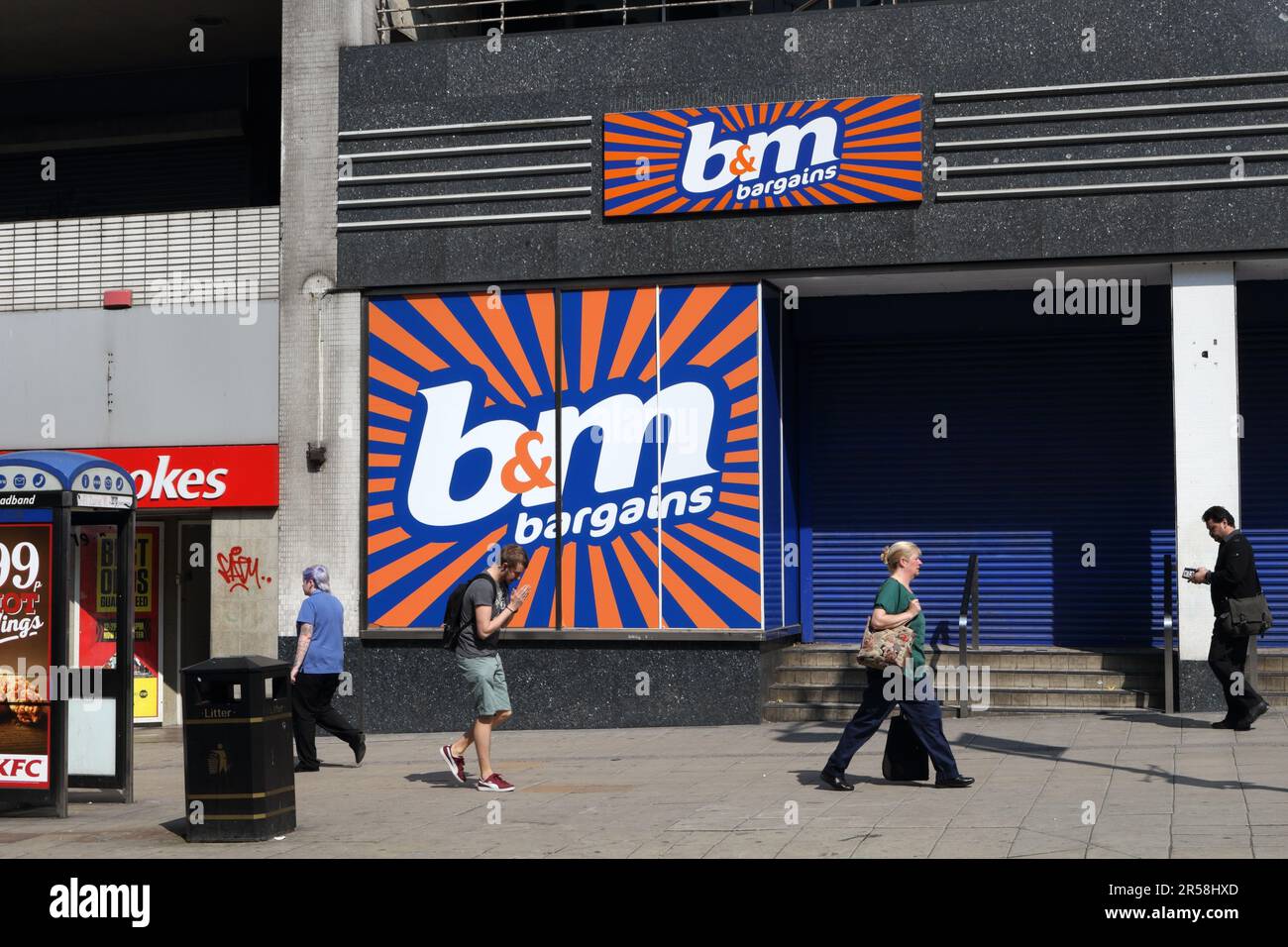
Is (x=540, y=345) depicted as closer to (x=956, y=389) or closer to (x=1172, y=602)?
(x=956, y=389)

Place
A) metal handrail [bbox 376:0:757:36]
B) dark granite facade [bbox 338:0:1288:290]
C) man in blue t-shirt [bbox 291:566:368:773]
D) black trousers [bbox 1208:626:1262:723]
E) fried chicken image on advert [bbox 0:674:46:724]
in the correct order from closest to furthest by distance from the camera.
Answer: fried chicken image on advert [bbox 0:674:46:724]
man in blue t-shirt [bbox 291:566:368:773]
black trousers [bbox 1208:626:1262:723]
dark granite facade [bbox 338:0:1288:290]
metal handrail [bbox 376:0:757:36]

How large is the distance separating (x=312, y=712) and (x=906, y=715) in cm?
503

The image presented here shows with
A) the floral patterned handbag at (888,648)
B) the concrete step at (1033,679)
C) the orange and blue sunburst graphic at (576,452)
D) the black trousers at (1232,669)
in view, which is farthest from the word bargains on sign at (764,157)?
the floral patterned handbag at (888,648)

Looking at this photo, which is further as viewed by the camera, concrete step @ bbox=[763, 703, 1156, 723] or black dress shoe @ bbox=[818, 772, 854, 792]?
concrete step @ bbox=[763, 703, 1156, 723]

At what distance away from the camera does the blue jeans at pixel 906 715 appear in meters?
10.7

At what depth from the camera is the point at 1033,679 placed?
15438 mm

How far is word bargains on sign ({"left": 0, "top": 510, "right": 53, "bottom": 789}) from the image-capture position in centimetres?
1116

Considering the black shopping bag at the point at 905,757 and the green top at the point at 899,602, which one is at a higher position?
the green top at the point at 899,602

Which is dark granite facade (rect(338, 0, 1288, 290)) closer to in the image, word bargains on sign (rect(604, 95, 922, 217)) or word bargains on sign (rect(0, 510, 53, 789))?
word bargains on sign (rect(604, 95, 922, 217))

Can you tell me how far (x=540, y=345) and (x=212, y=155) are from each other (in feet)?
18.2

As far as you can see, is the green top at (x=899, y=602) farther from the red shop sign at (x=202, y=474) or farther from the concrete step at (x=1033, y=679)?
the red shop sign at (x=202, y=474)

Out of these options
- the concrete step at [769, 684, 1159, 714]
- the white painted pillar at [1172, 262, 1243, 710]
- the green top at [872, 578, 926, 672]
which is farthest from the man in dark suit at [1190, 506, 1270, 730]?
the green top at [872, 578, 926, 672]

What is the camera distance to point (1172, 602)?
51.0 feet

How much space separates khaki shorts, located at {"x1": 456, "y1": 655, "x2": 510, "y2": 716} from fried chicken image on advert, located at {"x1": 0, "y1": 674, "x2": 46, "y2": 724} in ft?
9.55
